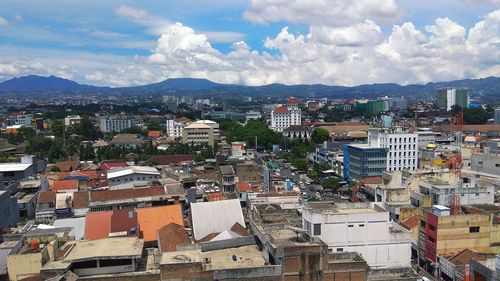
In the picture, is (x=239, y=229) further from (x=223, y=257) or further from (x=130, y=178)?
(x=130, y=178)

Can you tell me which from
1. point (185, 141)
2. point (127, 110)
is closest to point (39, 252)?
point (185, 141)

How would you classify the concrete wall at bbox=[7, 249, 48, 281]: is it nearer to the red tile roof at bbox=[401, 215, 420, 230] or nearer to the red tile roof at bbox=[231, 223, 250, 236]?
the red tile roof at bbox=[231, 223, 250, 236]

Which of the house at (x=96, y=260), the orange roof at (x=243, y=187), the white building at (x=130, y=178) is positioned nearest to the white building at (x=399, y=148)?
the orange roof at (x=243, y=187)

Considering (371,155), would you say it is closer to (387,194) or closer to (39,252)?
(387,194)

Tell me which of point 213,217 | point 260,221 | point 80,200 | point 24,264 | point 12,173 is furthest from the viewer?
point 12,173

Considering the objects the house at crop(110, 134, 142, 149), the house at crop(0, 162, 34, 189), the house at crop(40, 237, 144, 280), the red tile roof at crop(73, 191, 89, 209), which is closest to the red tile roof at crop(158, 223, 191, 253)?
the house at crop(40, 237, 144, 280)

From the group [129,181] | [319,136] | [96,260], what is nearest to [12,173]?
[129,181]
